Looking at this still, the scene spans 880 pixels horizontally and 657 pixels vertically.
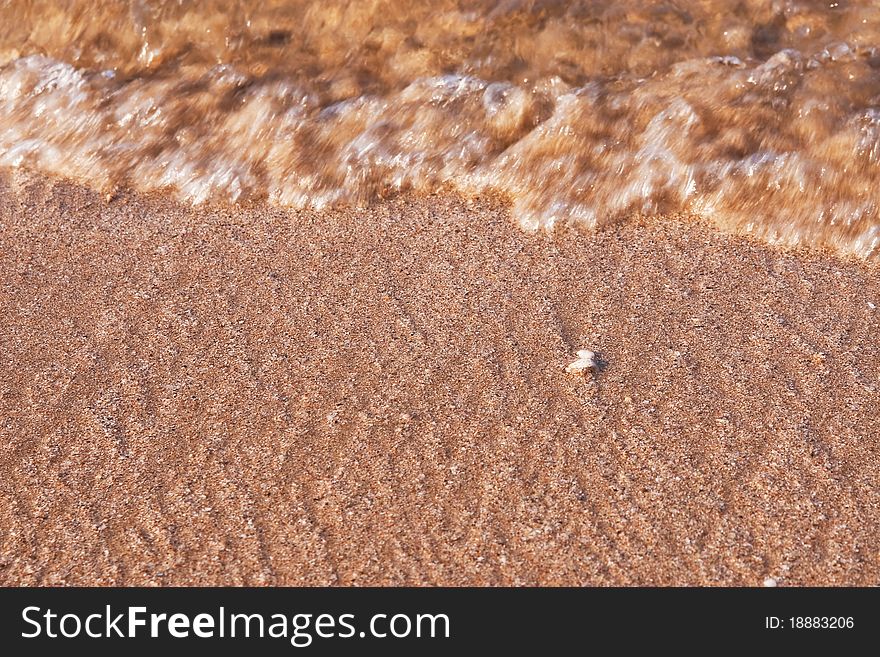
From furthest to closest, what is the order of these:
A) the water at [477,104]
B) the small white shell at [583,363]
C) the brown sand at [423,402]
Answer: the water at [477,104] < the small white shell at [583,363] < the brown sand at [423,402]

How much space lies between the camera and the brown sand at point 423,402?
1.91 m

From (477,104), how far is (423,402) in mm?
1447

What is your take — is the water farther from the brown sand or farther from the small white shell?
the small white shell

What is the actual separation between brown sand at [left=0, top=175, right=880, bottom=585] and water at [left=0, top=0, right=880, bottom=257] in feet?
0.59

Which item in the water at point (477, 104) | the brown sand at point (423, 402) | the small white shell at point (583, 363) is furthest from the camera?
the water at point (477, 104)

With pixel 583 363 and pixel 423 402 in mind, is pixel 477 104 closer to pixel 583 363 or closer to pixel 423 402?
pixel 583 363

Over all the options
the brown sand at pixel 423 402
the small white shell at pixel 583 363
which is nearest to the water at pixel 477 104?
the brown sand at pixel 423 402

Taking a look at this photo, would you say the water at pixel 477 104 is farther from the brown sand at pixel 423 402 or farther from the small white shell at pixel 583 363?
the small white shell at pixel 583 363

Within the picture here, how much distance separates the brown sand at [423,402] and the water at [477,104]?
178mm

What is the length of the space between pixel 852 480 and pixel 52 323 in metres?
1.90

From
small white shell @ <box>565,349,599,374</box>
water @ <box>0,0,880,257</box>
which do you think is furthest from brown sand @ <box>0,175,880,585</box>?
water @ <box>0,0,880,257</box>

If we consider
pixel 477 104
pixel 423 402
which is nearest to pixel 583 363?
pixel 423 402

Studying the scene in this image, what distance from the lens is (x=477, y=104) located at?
11.2 feet

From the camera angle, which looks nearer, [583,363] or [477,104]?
[583,363]
